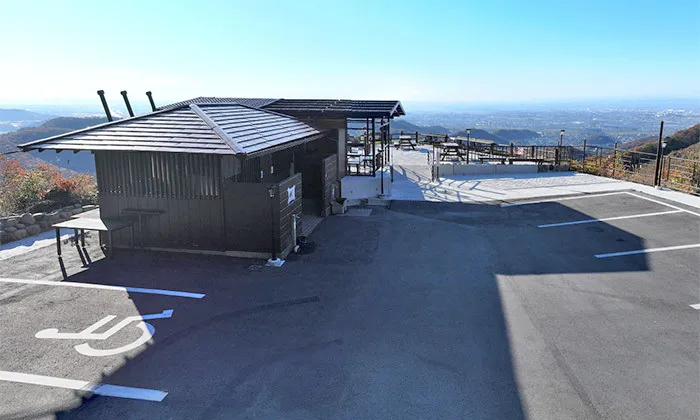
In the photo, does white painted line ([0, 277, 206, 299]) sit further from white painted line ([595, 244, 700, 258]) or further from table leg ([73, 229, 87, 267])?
white painted line ([595, 244, 700, 258])

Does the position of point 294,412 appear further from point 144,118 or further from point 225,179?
point 144,118

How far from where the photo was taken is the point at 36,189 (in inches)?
480

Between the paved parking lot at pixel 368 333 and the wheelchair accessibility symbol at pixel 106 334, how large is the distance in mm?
26

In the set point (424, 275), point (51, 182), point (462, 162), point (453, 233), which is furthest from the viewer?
point (462, 162)

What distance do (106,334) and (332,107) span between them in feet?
36.3

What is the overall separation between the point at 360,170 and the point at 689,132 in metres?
34.3

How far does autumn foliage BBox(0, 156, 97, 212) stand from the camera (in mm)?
11883

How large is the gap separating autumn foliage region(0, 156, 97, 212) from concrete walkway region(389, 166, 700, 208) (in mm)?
9437

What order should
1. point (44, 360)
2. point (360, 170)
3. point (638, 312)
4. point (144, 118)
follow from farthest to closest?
point (360, 170) < point (144, 118) < point (638, 312) < point (44, 360)

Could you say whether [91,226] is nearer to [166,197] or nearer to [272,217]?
[166,197]

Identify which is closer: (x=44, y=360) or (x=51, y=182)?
(x=44, y=360)

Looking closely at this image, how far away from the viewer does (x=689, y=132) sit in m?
36.5

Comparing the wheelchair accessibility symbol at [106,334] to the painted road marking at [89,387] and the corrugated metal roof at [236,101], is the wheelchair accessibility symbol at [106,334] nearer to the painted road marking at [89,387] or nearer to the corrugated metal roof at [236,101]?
the painted road marking at [89,387]

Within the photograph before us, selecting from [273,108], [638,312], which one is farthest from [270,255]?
[273,108]
